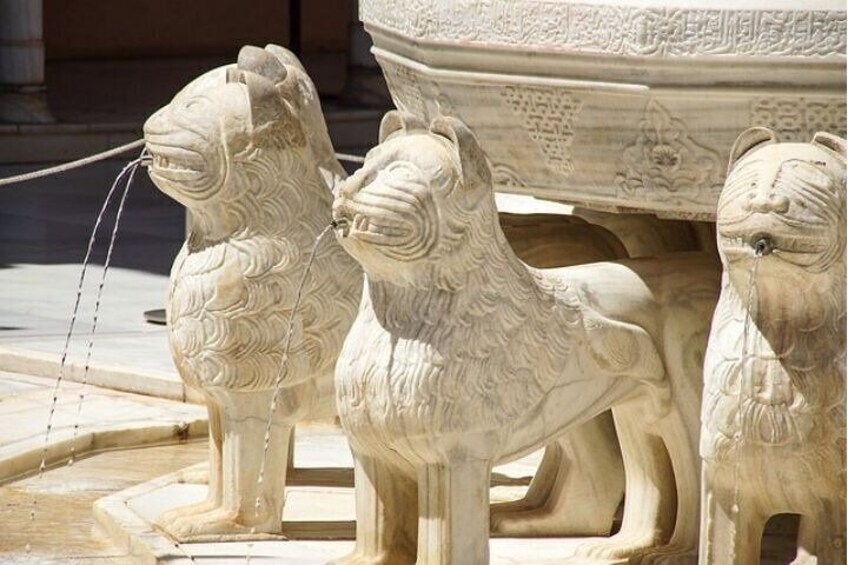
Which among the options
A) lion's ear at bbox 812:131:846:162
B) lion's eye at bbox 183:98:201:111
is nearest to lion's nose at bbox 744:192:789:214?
lion's ear at bbox 812:131:846:162

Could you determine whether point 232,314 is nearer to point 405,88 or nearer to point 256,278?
point 256,278

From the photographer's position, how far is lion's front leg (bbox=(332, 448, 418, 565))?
19.9 ft

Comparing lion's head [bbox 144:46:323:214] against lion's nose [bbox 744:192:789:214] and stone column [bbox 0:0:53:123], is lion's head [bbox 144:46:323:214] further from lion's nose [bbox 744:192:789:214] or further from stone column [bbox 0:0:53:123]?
stone column [bbox 0:0:53:123]

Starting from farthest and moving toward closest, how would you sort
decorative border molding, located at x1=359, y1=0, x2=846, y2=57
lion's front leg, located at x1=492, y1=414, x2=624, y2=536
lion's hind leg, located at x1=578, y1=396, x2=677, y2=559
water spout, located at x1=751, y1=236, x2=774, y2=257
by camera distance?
lion's front leg, located at x1=492, y1=414, x2=624, y2=536 < lion's hind leg, located at x1=578, y1=396, x2=677, y2=559 < decorative border molding, located at x1=359, y1=0, x2=846, y2=57 < water spout, located at x1=751, y1=236, x2=774, y2=257

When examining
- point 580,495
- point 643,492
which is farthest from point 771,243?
point 580,495

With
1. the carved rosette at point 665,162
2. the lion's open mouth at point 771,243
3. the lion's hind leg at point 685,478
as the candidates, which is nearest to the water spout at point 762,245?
the lion's open mouth at point 771,243

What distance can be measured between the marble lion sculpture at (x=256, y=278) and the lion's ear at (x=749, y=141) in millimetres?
1252

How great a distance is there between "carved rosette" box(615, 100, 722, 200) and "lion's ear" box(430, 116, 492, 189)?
576mm

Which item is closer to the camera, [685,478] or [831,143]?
[831,143]

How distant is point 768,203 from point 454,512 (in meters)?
1.08

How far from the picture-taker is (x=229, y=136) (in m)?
6.61

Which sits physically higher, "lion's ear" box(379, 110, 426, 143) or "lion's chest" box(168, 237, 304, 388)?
"lion's ear" box(379, 110, 426, 143)

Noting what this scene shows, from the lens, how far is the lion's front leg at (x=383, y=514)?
19.9 ft

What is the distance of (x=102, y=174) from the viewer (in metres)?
16.6
